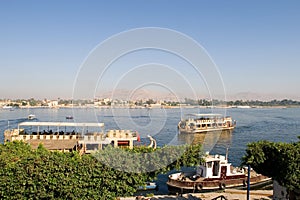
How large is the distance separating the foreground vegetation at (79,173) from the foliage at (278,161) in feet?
9.18

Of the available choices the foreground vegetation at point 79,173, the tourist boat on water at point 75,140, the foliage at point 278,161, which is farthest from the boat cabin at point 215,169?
the foreground vegetation at point 79,173

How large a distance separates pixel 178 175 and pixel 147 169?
41.6 ft

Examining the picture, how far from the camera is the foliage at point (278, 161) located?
12461 millimetres

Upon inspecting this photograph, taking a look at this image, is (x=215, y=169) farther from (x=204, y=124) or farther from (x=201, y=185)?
(x=204, y=124)

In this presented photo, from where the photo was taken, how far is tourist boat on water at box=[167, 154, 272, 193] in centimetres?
2336

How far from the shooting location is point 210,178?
942 inches

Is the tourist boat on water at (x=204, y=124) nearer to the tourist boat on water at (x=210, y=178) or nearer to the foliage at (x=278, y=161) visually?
the tourist boat on water at (x=210, y=178)

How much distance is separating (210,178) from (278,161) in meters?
11.4

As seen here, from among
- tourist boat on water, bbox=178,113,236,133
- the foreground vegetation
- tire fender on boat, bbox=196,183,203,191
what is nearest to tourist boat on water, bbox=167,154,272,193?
tire fender on boat, bbox=196,183,203,191

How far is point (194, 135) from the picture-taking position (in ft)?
186

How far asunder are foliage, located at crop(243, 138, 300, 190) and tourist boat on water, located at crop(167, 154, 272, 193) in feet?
30.5

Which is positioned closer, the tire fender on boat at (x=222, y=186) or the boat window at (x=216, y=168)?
the tire fender on boat at (x=222, y=186)

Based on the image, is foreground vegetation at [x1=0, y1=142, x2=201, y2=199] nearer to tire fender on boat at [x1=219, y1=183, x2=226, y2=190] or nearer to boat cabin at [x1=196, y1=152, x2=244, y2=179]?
boat cabin at [x1=196, y1=152, x2=244, y2=179]

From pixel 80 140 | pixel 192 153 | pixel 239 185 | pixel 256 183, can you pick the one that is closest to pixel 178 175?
pixel 239 185
